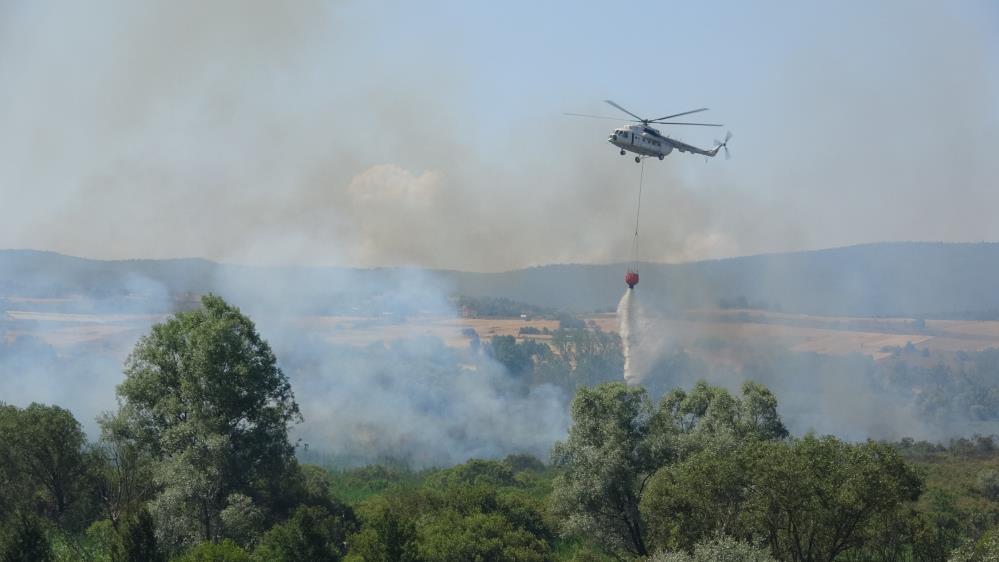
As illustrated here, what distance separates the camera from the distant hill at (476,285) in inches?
5069

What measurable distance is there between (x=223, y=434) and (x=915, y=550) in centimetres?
4268

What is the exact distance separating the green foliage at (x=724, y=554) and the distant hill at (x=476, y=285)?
3576 inches

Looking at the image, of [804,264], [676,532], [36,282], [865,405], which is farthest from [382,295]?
[676,532]

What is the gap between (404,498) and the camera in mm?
73125

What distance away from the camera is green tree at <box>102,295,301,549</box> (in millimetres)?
54438

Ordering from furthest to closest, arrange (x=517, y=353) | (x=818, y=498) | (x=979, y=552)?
1. (x=517, y=353)
2. (x=818, y=498)
3. (x=979, y=552)

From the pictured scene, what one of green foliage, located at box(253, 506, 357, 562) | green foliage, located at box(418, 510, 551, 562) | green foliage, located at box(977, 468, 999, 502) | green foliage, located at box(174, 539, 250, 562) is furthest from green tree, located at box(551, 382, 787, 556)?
green foliage, located at box(977, 468, 999, 502)

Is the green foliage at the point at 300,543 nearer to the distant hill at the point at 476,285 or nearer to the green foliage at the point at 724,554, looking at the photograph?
the green foliage at the point at 724,554

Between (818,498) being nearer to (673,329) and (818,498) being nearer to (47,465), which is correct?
(47,465)


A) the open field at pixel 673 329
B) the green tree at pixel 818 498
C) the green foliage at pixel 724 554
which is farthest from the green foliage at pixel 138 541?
the open field at pixel 673 329

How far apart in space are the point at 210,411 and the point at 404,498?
2151cm

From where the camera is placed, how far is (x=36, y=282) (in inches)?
4941

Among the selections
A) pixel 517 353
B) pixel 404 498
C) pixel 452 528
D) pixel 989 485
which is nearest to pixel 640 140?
pixel 404 498

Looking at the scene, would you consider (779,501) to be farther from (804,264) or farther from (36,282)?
(804,264)
